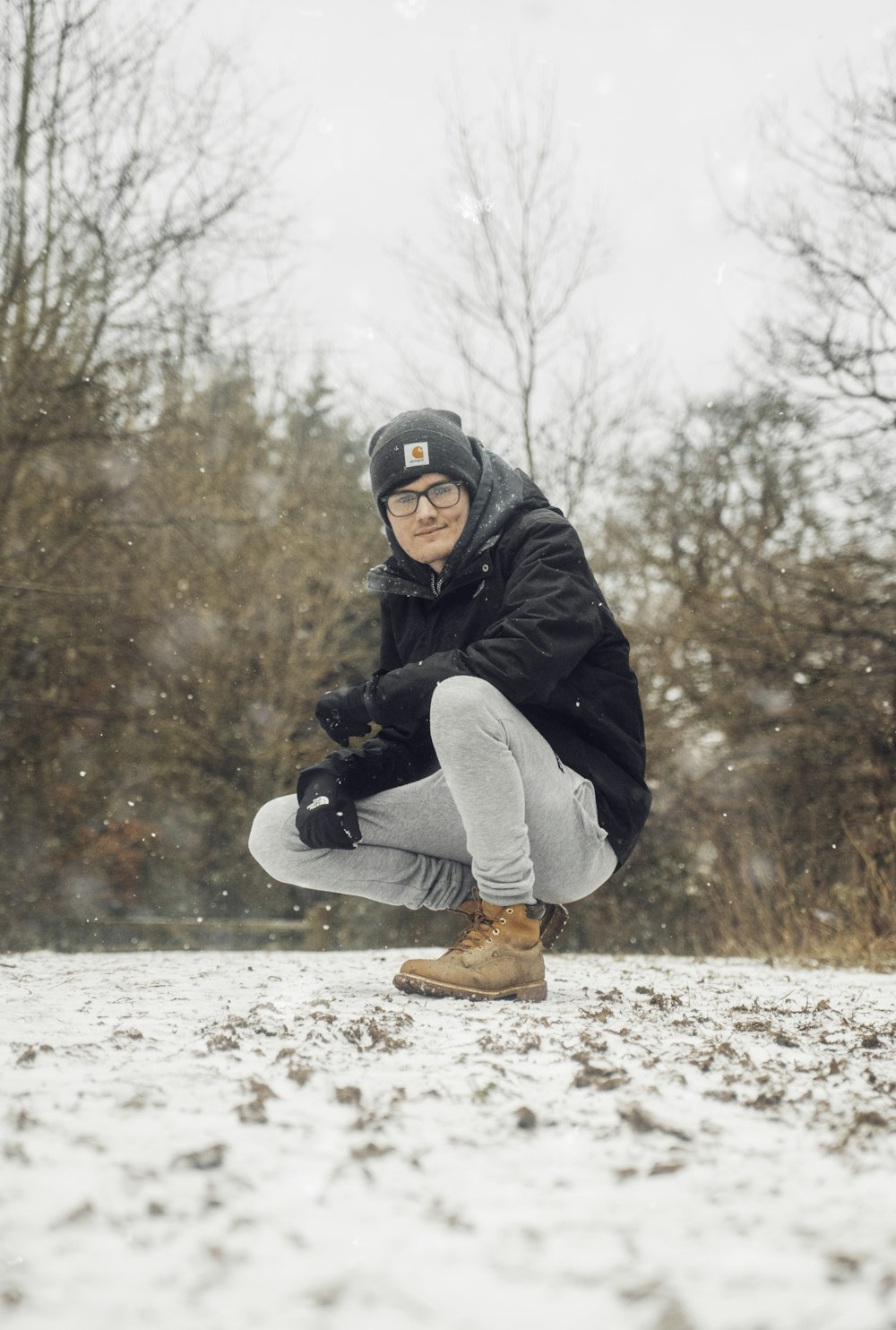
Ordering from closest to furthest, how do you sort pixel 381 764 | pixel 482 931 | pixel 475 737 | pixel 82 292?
pixel 475 737
pixel 482 931
pixel 381 764
pixel 82 292

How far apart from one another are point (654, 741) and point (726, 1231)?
34.4 ft

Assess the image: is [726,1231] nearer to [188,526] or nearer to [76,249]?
[76,249]

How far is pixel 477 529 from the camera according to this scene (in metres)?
2.92

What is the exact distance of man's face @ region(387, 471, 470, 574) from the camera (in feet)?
9.68

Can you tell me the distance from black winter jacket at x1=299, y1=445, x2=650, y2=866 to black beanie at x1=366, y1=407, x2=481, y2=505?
0.27 ft

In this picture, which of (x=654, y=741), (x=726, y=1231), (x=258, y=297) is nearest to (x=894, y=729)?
(x=654, y=741)

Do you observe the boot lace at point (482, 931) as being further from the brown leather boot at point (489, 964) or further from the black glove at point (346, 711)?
the black glove at point (346, 711)

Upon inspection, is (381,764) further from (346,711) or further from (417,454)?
(417,454)

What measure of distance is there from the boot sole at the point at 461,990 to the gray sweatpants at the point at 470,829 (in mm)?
221

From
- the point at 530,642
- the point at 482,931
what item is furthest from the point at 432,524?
the point at 482,931

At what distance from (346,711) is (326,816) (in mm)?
291

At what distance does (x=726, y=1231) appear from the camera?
1144 mm

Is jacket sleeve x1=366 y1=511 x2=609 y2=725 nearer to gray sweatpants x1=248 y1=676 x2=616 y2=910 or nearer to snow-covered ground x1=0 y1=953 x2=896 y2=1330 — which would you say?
gray sweatpants x1=248 y1=676 x2=616 y2=910

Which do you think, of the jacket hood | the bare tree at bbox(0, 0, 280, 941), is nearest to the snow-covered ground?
the jacket hood
